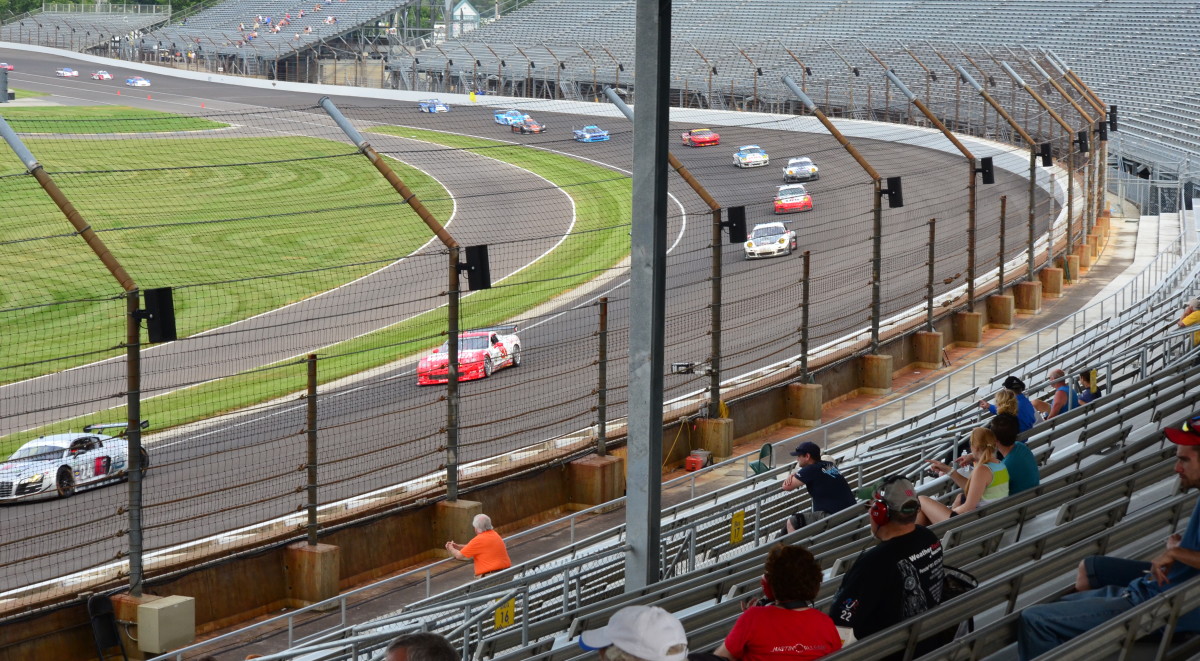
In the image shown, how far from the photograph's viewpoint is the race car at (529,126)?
38.2 meters

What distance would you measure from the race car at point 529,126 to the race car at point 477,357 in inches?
669

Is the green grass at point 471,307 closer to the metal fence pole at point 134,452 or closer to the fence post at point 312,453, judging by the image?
the fence post at point 312,453

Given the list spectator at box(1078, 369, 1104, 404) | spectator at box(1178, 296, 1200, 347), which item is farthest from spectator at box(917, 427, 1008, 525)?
spectator at box(1178, 296, 1200, 347)

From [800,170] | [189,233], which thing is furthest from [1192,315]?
[800,170]

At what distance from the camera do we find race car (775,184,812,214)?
111ft

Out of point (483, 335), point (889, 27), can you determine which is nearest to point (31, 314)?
point (483, 335)

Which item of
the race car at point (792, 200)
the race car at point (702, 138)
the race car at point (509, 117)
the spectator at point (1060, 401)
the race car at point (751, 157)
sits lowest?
the spectator at point (1060, 401)

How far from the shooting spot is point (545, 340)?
74.1 feet

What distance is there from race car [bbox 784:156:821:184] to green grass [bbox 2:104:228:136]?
15.9 m

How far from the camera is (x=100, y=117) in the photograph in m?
36.1

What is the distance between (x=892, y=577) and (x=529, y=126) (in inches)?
1421

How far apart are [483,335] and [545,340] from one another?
1.91 meters

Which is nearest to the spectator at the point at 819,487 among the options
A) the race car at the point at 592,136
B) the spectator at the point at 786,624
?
the spectator at the point at 786,624

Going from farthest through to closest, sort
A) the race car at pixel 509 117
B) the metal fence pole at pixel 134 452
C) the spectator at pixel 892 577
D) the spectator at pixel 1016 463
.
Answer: the race car at pixel 509 117, the metal fence pole at pixel 134 452, the spectator at pixel 1016 463, the spectator at pixel 892 577
